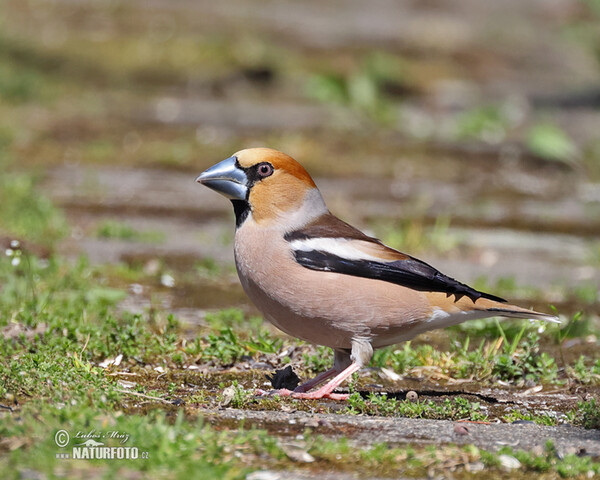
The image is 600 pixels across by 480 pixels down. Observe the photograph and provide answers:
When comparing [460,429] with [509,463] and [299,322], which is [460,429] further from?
[299,322]

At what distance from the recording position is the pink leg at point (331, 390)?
4.50 metres

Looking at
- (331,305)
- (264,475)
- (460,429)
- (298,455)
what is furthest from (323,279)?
(264,475)

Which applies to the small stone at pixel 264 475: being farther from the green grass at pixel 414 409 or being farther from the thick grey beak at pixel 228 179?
the thick grey beak at pixel 228 179

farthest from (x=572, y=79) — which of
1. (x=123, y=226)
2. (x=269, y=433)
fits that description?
(x=269, y=433)

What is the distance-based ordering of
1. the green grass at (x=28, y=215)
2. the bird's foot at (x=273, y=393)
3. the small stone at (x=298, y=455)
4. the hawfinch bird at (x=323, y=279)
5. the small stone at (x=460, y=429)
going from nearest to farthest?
the small stone at (x=298, y=455)
the small stone at (x=460, y=429)
the bird's foot at (x=273, y=393)
the hawfinch bird at (x=323, y=279)
the green grass at (x=28, y=215)

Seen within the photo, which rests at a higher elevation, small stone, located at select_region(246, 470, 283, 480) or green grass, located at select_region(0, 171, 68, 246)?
green grass, located at select_region(0, 171, 68, 246)

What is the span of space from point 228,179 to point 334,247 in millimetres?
628

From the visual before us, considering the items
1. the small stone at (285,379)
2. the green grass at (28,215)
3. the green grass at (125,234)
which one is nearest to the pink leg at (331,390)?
the small stone at (285,379)

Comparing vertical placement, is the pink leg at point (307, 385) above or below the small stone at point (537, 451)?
below

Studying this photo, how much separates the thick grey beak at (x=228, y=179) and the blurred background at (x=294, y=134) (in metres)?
1.55

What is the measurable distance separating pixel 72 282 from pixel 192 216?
9.35ft

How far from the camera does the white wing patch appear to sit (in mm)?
4688

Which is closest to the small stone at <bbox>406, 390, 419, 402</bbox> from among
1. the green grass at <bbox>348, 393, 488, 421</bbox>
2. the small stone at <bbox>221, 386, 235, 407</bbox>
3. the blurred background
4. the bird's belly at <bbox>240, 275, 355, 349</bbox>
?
the green grass at <bbox>348, 393, 488, 421</bbox>

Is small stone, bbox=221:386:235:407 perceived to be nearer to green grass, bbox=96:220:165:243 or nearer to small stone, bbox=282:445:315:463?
small stone, bbox=282:445:315:463
